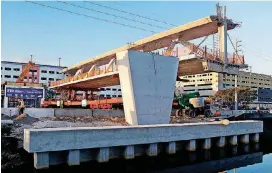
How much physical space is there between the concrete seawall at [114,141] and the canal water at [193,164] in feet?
1.29

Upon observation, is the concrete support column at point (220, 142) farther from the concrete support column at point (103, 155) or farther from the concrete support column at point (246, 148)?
the concrete support column at point (103, 155)

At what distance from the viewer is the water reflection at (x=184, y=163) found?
15055mm

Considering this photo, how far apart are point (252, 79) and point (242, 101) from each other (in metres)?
51.5

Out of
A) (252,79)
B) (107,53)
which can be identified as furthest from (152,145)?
(252,79)

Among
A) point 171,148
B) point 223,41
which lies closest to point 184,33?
point 223,41

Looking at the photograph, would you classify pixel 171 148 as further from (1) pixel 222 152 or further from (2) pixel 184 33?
(2) pixel 184 33

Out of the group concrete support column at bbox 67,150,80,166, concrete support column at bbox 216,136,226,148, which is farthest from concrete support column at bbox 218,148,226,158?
concrete support column at bbox 67,150,80,166

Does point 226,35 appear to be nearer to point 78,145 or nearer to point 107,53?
point 78,145

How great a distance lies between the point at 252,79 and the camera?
12594cm

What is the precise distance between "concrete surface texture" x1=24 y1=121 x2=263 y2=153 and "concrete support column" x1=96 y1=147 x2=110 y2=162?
12.8 inches

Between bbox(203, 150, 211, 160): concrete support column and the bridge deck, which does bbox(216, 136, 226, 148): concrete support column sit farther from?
the bridge deck

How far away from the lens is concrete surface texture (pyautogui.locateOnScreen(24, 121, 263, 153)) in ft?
44.8

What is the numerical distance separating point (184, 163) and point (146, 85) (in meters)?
6.08

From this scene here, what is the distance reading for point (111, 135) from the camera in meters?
15.6
